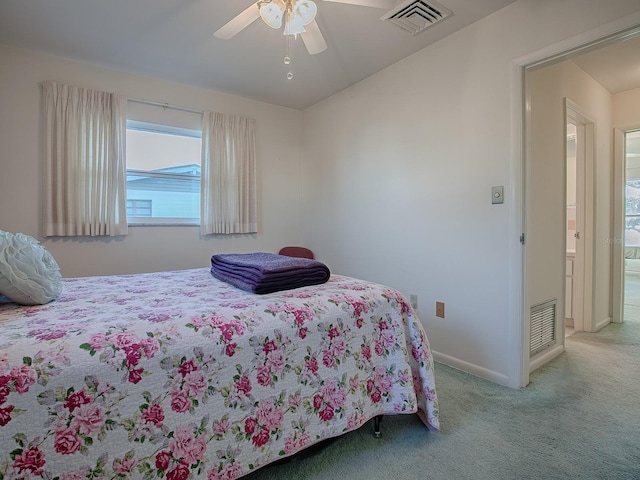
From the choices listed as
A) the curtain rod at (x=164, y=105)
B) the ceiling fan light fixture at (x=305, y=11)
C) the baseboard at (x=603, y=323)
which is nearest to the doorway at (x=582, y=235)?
the baseboard at (x=603, y=323)

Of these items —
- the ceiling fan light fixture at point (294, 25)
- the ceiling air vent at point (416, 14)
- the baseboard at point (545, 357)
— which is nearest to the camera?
the ceiling fan light fixture at point (294, 25)

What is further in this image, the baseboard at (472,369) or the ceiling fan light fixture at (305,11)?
the baseboard at (472,369)

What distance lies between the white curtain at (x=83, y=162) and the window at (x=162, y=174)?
0.15 metres

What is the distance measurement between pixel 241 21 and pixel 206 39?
747 millimetres

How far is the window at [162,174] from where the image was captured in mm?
2916

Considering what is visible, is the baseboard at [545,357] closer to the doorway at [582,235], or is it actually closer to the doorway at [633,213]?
the doorway at [582,235]

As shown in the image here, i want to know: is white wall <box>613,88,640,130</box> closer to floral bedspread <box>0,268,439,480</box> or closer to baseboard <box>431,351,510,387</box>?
baseboard <box>431,351,510,387</box>

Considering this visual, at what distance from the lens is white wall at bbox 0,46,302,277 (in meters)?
2.41

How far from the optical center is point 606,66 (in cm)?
274

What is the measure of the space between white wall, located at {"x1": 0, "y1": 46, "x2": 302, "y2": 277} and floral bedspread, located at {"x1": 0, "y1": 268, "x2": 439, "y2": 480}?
1370 millimetres

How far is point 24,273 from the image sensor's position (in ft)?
3.78

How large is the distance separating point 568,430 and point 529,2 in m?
2.34

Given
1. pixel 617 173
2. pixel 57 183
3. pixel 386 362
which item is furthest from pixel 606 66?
pixel 57 183

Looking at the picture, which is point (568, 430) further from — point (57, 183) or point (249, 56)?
point (57, 183)
